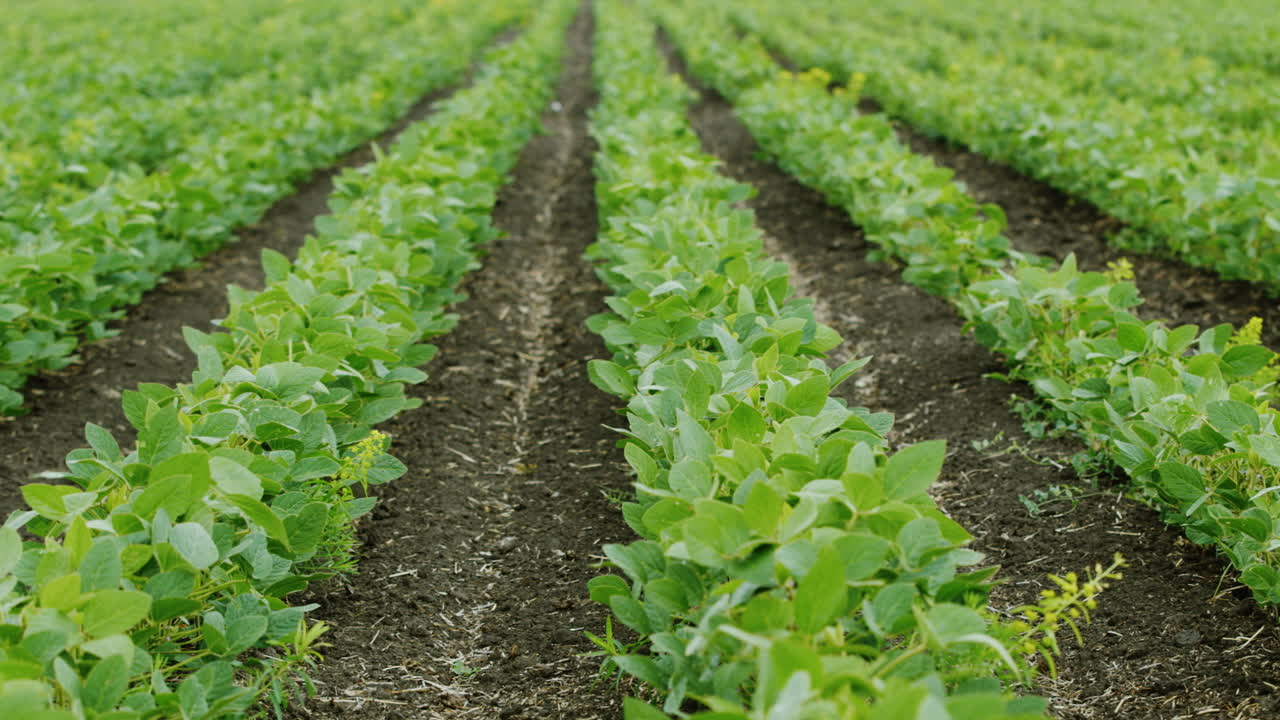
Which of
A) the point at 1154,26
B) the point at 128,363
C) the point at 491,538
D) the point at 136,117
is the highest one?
the point at 1154,26

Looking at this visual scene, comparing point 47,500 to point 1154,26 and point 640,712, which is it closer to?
point 640,712

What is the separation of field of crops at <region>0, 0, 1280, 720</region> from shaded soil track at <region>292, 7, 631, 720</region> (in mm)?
17

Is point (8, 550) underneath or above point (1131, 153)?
above

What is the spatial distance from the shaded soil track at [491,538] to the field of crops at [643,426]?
0.02 metres

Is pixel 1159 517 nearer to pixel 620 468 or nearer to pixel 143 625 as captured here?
pixel 620 468

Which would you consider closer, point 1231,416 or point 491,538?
point 1231,416

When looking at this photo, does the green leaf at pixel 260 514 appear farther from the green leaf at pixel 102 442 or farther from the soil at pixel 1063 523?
the soil at pixel 1063 523

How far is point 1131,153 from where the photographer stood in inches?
252

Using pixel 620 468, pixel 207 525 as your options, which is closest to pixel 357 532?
pixel 620 468

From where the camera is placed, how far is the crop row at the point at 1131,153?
16.6ft

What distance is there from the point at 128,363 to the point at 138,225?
30.7 inches

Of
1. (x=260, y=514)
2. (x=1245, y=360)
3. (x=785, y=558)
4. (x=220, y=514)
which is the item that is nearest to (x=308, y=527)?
(x=220, y=514)

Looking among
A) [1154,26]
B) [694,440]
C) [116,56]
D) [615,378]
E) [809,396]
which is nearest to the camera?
[694,440]

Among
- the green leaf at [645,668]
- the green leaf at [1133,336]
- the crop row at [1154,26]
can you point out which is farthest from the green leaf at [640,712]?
the crop row at [1154,26]
